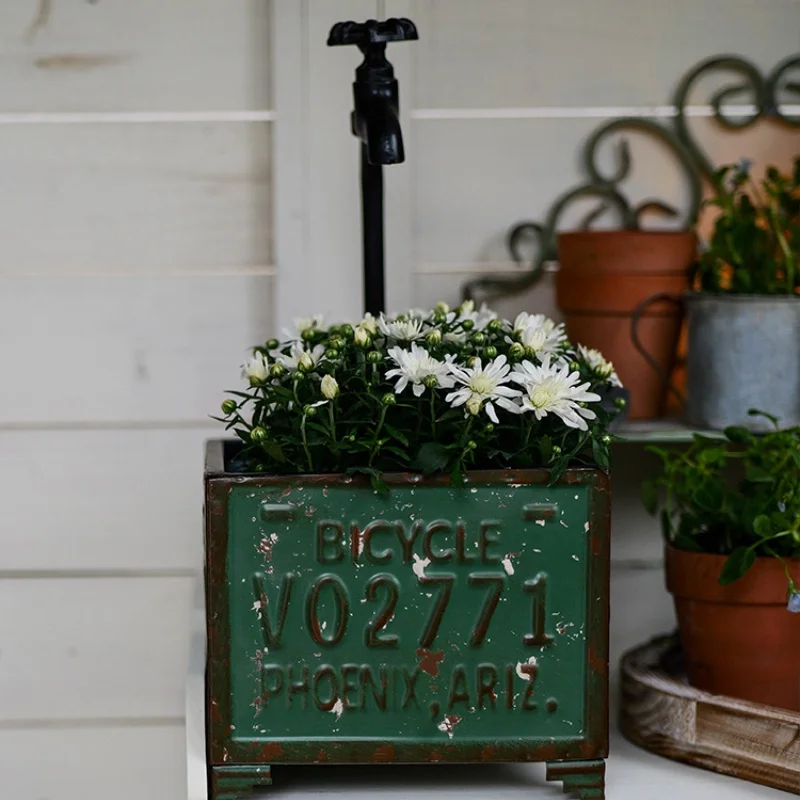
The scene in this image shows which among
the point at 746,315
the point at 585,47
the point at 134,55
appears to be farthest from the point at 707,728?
the point at 134,55

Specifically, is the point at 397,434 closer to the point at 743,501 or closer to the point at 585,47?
the point at 743,501

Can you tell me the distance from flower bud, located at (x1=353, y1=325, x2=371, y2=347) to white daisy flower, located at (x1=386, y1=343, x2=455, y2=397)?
0.04 metres

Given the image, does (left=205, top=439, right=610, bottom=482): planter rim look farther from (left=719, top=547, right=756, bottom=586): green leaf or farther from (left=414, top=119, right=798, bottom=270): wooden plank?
(left=414, top=119, right=798, bottom=270): wooden plank

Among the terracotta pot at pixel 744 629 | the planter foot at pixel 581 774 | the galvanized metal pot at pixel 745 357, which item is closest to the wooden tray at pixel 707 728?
the terracotta pot at pixel 744 629

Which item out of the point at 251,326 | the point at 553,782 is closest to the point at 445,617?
the point at 553,782

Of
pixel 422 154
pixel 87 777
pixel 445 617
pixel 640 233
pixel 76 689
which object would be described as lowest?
pixel 87 777

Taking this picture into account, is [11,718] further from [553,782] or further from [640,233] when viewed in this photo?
[640,233]

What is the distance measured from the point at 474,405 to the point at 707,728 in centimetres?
44

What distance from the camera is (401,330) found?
3.47 feet

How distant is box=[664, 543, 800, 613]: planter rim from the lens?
114 centimetres

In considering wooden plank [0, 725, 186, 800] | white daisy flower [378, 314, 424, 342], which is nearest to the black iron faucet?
white daisy flower [378, 314, 424, 342]

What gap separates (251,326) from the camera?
1.44m

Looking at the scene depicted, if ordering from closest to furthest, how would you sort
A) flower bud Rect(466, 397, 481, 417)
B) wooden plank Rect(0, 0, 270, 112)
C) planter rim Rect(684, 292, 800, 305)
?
1. flower bud Rect(466, 397, 481, 417)
2. planter rim Rect(684, 292, 800, 305)
3. wooden plank Rect(0, 0, 270, 112)

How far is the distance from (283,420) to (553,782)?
429 mm
